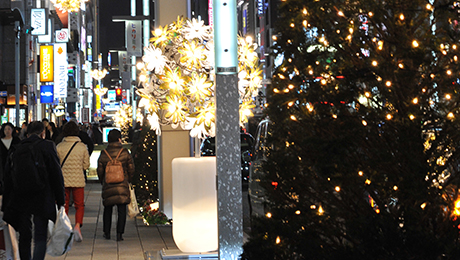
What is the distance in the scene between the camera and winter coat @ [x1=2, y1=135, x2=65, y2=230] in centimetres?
713

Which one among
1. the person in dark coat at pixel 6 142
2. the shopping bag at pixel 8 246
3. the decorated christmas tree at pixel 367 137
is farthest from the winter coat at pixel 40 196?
the person in dark coat at pixel 6 142

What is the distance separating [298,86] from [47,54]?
145 feet

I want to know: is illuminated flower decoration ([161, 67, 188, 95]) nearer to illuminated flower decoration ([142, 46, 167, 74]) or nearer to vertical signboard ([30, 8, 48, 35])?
illuminated flower decoration ([142, 46, 167, 74])

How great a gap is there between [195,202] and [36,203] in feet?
6.57

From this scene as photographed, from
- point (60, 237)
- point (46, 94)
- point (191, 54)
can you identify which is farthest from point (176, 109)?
point (46, 94)

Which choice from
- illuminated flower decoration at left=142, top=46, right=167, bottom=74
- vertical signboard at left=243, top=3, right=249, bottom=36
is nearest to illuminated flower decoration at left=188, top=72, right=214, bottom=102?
illuminated flower decoration at left=142, top=46, right=167, bottom=74

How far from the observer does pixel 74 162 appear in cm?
1048

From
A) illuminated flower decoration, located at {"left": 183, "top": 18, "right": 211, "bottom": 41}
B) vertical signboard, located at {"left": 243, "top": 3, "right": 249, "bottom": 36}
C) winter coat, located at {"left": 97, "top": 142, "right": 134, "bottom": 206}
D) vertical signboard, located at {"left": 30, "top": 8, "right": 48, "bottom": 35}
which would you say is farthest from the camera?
vertical signboard, located at {"left": 243, "top": 3, "right": 249, "bottom": 36}

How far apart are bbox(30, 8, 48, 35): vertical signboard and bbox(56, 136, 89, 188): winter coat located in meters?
29.0

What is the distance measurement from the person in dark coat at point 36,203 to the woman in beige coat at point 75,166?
116 inches

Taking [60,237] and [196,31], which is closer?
[60,237]

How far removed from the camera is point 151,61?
875 cm

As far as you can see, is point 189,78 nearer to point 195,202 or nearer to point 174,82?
point 174,82

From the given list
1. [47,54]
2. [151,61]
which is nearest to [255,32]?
[47,54]
